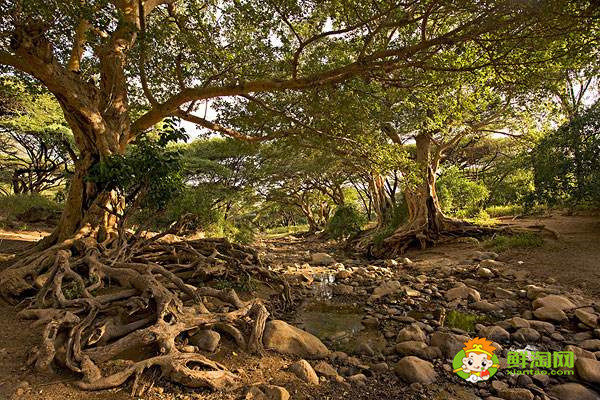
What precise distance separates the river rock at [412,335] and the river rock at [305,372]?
1.49 meters

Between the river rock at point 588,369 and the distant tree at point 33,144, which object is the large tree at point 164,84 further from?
the distant tree at point 33,144

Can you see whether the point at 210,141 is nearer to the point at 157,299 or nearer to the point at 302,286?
the point at 302,286

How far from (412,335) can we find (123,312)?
3.63 metres

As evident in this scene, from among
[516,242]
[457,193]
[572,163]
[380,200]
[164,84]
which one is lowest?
[516,242]

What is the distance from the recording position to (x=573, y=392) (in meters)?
2.79

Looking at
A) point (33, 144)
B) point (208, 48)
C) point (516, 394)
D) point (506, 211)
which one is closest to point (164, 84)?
point (208, 48)

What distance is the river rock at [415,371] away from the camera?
10.1 ft

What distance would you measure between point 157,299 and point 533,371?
13.9 ft

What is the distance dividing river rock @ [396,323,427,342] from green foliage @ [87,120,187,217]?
4.38 metres

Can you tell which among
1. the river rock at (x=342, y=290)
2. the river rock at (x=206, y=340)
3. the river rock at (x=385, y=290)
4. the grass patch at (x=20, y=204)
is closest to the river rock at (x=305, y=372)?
the river rock at (x=206, y=340)

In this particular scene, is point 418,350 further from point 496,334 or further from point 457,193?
point 457,193

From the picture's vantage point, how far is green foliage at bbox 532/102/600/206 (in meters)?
7.77

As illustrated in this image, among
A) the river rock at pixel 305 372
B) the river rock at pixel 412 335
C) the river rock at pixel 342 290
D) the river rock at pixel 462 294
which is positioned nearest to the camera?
the river rock at pixel 305 372

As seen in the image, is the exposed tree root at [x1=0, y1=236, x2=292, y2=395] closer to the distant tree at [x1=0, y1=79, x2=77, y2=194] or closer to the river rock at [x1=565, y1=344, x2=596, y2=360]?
the river rock at [x1=565, y1=344, x2=596, y2=360]
